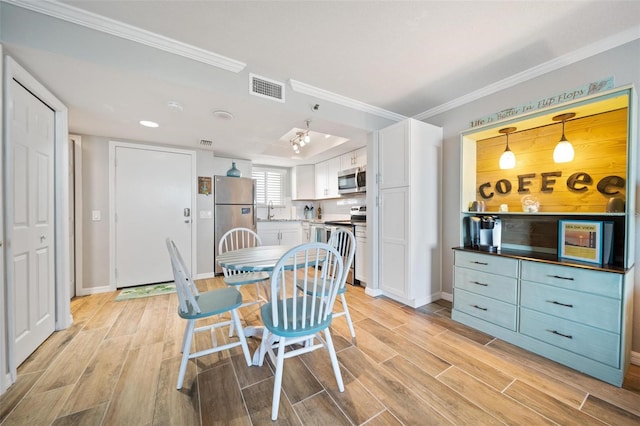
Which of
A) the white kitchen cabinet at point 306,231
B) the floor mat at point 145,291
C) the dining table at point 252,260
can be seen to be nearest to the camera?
the dining table at point 252,260

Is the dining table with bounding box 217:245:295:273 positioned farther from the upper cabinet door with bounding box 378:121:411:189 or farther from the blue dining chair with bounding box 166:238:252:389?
the upper cabinet door with bounding box 378:121:411:189

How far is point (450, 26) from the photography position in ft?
5.51

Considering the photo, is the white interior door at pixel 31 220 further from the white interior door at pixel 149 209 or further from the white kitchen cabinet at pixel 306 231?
the white kitchen cabinet at pixel 306 231

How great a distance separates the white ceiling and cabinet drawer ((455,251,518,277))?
1738 millimetres

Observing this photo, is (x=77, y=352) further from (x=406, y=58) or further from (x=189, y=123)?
(x=406, y=58)

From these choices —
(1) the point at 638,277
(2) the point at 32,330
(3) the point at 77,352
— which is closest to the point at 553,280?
(1) the point at 638,277

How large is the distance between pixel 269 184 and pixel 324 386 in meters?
4.84

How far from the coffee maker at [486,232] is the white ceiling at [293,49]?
140cm

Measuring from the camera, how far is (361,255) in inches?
136

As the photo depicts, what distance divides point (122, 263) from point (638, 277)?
212 inches

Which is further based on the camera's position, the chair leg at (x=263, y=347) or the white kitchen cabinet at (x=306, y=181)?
the white kitchen cabinet at (x=306, y=181)

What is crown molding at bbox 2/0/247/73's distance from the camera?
1.49 metres

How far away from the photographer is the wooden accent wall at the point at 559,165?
5.91 feet

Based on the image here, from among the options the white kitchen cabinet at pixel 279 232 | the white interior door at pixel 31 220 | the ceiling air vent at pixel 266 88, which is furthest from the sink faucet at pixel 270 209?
the white interior door at pixel 31 220
